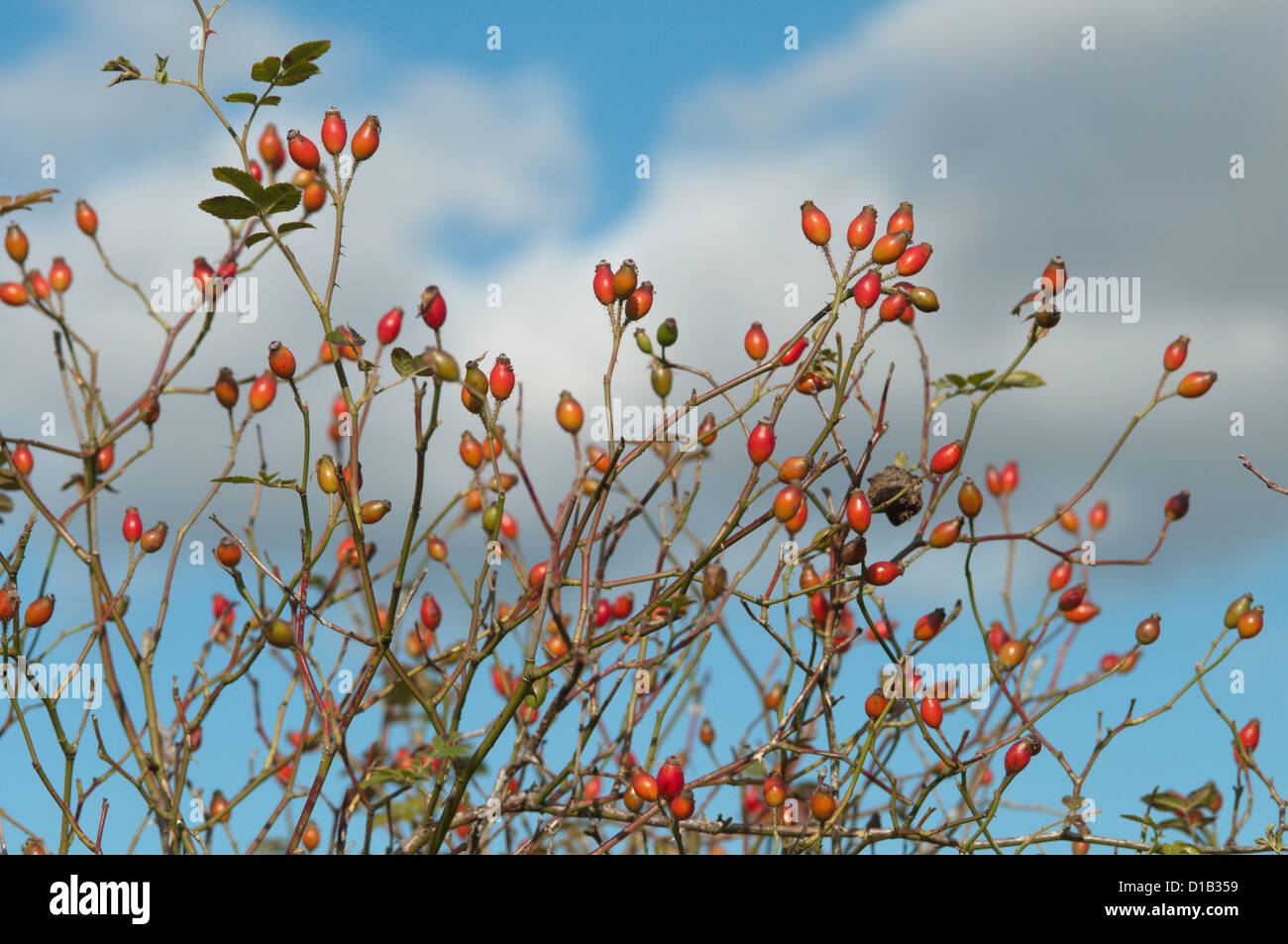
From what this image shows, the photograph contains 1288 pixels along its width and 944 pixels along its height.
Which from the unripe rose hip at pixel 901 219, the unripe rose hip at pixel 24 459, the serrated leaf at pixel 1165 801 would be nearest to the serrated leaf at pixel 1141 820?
the serrated leaf at pixel 1165 801

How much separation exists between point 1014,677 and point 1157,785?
44 centimetres

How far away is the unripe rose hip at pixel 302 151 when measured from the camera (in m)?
2.23

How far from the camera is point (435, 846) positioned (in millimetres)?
1991

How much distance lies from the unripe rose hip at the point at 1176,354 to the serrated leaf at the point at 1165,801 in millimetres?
1125

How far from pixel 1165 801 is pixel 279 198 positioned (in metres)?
2.63

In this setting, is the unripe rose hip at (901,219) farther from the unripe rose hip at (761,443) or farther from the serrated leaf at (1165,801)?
the serrated leaf at (1165,801)

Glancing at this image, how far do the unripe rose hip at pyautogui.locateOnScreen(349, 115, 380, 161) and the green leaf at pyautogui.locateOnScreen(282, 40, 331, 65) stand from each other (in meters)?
0.27

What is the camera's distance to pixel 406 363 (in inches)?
80.4

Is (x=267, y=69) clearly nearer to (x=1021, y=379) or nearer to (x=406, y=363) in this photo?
(x=406, y=363)

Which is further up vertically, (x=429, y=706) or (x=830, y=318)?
(x=830, y=318)

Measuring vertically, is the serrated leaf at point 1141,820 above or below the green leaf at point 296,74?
below
